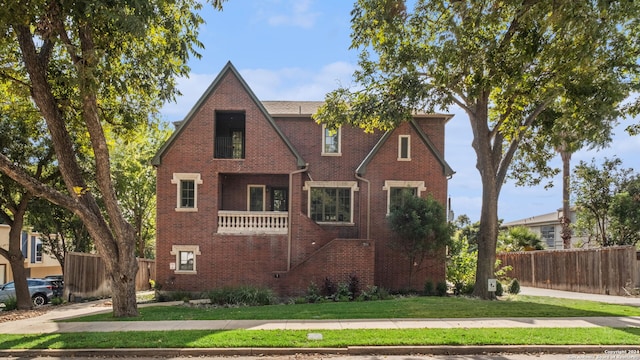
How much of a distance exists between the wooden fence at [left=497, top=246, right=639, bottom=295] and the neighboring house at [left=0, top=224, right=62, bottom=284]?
3421 cm

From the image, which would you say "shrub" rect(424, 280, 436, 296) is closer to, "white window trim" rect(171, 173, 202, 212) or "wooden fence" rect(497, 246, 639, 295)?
"wooden fence" rect(497, 246, 639, 295)

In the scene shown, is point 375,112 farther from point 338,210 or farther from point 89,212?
point 89,212

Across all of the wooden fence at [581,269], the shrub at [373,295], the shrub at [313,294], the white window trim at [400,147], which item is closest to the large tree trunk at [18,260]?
the shrub at [313,294]

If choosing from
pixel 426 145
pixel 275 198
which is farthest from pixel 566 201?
pixel 275 198

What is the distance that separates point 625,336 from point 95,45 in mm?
14981

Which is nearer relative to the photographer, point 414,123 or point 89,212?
point 89,212

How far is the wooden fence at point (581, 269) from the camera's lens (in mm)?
20359

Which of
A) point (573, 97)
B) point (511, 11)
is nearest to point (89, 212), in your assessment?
point (511, 11)

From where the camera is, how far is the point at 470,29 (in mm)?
14398

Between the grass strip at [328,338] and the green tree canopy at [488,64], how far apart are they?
7.09m

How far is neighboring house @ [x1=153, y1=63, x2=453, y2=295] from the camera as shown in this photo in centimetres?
2138

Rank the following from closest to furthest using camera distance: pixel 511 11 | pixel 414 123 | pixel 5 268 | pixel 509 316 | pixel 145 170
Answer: pixel 509 316 < pixel 511 11 < pixel 414 123 < pixel 145 170 < pixel 5 268

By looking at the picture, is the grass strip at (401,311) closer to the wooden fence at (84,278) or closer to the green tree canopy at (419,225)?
the green tree canopy at (419,225)

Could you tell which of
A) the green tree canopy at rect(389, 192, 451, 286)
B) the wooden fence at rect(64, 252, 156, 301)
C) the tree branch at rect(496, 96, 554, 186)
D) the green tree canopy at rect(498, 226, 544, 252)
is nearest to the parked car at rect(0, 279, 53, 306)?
the wooden fence at rect(64, 252, 156, 301)
